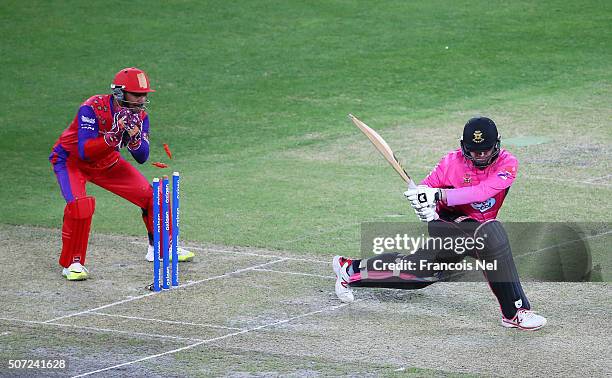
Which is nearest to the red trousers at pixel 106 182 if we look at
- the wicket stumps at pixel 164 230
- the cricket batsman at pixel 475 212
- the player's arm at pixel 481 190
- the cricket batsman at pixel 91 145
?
the cricket batsman at pixel 91 145

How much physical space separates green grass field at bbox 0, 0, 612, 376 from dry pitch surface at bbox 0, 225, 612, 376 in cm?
14

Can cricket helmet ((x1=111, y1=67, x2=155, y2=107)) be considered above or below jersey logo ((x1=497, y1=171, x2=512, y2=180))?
above

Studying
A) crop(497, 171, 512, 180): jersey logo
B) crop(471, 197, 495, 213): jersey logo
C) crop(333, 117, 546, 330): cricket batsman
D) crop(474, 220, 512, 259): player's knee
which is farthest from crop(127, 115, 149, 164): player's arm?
crop(497, 171, 512, 180): jersey logo

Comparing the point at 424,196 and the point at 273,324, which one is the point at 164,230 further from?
the point at 424,196

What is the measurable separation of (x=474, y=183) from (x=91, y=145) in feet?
12.6

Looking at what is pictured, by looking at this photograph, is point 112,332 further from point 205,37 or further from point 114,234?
point 205,37

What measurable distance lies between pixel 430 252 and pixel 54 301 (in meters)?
3.48

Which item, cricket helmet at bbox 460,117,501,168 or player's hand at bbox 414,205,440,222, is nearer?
cricket helmet at bbox 460,117,501,168

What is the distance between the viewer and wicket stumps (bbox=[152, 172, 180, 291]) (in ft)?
35.5

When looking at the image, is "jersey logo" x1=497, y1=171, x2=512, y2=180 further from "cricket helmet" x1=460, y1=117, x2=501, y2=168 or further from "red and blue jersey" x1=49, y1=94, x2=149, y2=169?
"red and blue jersey" x1=49, y1=94, x2=149, y2=169

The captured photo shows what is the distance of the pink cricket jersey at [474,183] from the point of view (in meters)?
9.85

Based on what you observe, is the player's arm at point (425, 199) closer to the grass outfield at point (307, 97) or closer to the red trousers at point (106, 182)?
the grass outfield at point (307, 97)

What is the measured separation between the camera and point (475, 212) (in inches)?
399

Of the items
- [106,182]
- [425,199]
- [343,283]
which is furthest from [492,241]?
[106,182]
